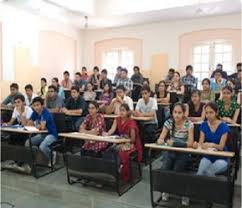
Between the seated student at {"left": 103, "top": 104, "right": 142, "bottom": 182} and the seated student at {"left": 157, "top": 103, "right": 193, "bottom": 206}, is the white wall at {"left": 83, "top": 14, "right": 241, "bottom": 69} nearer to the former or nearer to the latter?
the seated student at {"left": 103, "top": 104, "right": 142, "bottom": 182}

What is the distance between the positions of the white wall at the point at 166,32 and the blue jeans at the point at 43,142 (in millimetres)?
5205

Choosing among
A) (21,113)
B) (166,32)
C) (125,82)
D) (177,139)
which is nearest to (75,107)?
(21,113)

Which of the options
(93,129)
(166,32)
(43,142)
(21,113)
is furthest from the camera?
(166,32)

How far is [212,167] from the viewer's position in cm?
284

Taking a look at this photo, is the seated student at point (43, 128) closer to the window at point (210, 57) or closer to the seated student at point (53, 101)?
the seated student at point (53, 101)

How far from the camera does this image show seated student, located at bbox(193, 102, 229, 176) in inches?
111

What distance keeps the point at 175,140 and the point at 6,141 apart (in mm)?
2472

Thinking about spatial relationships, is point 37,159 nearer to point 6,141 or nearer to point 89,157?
point 6,141

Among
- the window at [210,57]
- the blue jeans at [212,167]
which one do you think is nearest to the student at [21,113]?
the blue jeans at [212,167]

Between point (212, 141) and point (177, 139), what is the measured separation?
36 centimetres

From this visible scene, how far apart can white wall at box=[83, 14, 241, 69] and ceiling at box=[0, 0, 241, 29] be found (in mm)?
215

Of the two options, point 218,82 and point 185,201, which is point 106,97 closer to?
point 218,82

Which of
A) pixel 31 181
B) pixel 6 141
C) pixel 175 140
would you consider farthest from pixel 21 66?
pixel 175 140

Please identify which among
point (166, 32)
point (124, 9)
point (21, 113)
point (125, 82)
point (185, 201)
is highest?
point (124, 9)
